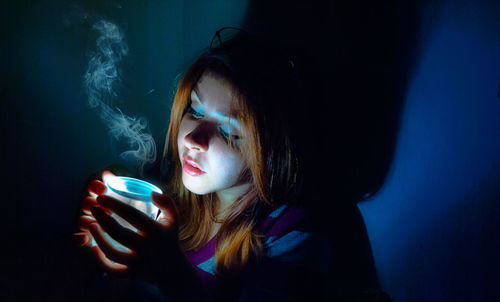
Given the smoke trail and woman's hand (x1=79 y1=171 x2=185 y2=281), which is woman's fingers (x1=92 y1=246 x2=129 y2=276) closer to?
woman's hand (x1=79 y1=171 x2=185 y2=281)

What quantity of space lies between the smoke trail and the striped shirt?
1.95 feet

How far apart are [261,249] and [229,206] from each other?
0.24 meters

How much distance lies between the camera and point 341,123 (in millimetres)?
944

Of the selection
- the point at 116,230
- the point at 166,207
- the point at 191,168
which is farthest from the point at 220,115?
the point at 116,230

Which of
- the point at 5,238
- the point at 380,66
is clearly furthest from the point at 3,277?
the point at 380,66

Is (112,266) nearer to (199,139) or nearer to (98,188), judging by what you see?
(98,188)

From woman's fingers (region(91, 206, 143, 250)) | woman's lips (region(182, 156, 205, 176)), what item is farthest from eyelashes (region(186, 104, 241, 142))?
woman's fingers (region(91, 206, 143, 250))

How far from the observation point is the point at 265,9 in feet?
3.02

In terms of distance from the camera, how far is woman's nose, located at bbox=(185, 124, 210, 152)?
79 cm

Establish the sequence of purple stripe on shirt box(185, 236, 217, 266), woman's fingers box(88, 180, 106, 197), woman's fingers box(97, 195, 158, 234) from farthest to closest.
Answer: purple stripe on shirt box(185, 236, 217, 266), woman's fingers box(88, 180, 106, 197), woman's fingers box(97, 195, 158, 234)

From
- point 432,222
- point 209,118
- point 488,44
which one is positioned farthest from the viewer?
point 209,118

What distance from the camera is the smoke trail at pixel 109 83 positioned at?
0.90m

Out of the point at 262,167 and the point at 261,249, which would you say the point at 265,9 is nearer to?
the point at 262,167

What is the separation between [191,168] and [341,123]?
21.9 inches
